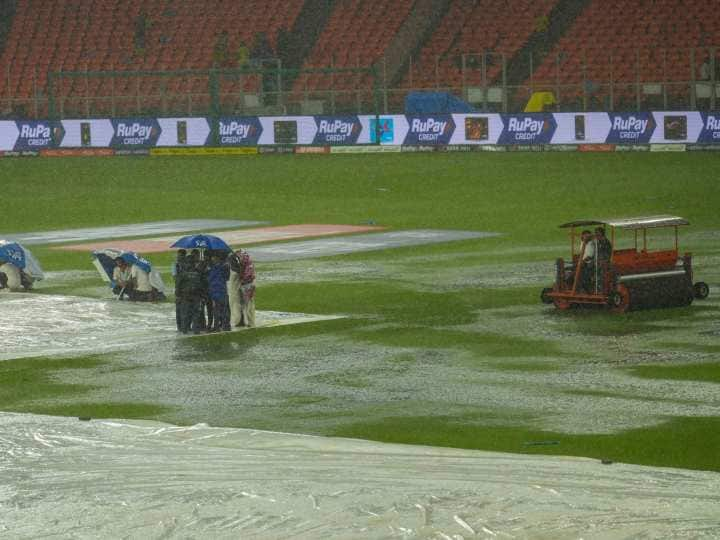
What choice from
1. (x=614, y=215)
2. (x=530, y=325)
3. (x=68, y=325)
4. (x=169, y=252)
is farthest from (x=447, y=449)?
(x=614, y=215)

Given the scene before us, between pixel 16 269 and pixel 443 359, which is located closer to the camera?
pixel 443 359

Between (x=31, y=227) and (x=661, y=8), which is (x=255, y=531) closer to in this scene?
(x=31, y=227)

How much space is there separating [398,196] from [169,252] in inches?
531

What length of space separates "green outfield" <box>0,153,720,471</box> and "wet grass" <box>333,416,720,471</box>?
0.10ft

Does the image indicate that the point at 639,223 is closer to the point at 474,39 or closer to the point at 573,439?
the point at 573,439

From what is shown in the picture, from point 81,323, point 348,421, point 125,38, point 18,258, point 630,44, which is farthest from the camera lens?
point 125,38

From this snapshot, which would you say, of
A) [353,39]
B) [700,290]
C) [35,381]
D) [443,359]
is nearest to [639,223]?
[700,290]

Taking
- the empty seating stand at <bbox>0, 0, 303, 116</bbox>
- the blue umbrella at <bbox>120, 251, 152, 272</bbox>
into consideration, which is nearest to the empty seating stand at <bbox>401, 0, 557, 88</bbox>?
the empty seating stand at <bbox>0, 0, 303, 116</bbox>

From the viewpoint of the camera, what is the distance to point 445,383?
58.0 feet

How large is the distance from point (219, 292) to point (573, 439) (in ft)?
27.8

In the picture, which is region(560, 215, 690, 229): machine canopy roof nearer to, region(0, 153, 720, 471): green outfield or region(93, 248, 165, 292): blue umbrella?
region(0, 153, 720, 471): green outfield

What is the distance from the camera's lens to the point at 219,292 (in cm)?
2159

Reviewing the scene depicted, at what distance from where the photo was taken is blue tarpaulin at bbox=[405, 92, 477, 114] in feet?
194

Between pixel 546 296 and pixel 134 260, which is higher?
pixel 134 260
